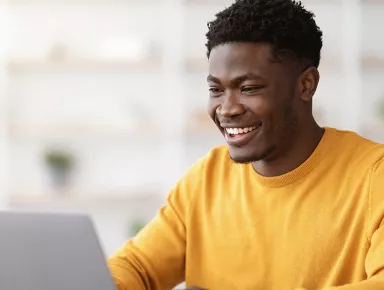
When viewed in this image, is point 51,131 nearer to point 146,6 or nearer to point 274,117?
point 146,6

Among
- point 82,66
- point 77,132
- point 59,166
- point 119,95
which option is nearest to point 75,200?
point 59,166

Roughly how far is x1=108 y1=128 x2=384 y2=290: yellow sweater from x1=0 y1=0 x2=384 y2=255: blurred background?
2921mm

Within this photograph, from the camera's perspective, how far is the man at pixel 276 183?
1308 mm

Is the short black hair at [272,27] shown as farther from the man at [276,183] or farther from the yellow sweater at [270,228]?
the yellow sweater at [270,228]

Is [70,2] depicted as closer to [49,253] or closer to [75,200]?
[75,200]

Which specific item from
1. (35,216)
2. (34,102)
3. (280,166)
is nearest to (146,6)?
(34,102)

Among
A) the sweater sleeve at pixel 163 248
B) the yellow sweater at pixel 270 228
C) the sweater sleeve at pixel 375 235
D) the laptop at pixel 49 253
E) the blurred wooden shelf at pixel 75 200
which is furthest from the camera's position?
the blurred wooden shelf at pixel 75 200

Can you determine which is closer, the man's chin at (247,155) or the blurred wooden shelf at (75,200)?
the man's chin at (247,155)

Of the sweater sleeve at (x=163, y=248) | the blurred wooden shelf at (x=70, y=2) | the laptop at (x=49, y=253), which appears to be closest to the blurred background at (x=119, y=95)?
→ the blurred wooden shelf at (x=70, y=2)

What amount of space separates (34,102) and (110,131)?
0.56m

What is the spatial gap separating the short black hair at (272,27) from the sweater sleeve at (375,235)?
0.26 meters

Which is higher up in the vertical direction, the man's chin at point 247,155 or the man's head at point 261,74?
the man's head at point 261,74

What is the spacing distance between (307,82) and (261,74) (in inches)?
4.8

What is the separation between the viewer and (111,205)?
4.68m
